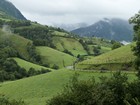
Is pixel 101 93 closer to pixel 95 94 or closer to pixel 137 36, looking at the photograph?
pixel 95 94

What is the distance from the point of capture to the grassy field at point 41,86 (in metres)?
88.0

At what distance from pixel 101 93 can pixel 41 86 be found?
41110mm

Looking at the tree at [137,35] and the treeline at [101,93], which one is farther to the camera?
the tree at [137,35]

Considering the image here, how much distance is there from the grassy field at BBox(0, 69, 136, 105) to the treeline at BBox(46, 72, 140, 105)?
19718 mm

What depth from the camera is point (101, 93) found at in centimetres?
5788

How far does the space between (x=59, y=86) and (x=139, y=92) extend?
3380cm

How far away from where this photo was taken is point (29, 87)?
98188mm

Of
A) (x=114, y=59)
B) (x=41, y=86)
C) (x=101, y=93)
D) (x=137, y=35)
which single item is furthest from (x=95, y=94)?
(x=114, y=59)

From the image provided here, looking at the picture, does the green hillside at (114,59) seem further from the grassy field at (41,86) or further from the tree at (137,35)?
the tree at (137,35)

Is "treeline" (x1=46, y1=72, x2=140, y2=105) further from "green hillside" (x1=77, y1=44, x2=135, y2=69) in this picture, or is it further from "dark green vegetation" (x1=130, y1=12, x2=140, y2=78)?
"green hillside" (x1=77, y1=44, x2=135, y2=69)

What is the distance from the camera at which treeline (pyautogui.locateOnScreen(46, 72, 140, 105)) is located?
57.9 meters

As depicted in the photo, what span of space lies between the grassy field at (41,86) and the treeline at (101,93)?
1972cm

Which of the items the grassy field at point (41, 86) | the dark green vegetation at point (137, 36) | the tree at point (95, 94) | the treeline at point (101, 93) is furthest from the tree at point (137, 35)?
the grassy field at point (41, 86)

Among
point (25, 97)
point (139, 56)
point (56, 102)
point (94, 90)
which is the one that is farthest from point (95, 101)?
point (25, 97)
